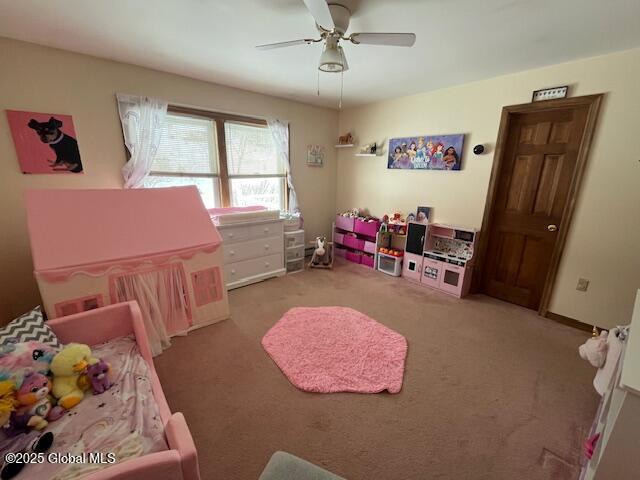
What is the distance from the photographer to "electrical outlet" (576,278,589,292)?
2.44 meters

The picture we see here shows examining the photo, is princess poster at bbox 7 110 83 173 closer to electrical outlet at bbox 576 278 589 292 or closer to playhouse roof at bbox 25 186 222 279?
playhouse roof at bbox 25 186 222 279

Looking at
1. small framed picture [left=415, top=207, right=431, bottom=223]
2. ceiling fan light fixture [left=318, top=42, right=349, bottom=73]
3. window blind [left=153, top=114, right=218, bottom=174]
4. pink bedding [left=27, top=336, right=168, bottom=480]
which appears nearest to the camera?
pink bedding [left=27, top=336, right=168, bottom=480]

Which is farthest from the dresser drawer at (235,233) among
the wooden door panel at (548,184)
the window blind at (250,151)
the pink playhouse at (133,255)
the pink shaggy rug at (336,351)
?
the wooden door panel at (548,184)

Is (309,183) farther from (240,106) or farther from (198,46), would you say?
(198,46)

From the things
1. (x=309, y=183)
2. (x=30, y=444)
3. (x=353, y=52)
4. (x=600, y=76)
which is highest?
(x=353, y=52)

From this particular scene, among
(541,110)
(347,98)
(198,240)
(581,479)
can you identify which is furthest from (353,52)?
(581,479)

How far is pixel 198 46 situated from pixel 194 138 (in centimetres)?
113

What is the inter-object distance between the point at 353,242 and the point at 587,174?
2686 mm

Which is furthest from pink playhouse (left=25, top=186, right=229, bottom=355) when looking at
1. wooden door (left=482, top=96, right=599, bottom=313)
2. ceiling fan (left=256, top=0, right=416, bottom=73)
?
wooden door (left=482, top=96, right=599, bottom=313)

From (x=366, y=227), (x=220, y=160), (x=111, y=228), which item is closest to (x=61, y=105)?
(x=111, y=228)

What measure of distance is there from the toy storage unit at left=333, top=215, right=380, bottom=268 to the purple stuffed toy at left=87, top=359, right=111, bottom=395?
10.7 ft

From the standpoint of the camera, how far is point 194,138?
3.10 meters

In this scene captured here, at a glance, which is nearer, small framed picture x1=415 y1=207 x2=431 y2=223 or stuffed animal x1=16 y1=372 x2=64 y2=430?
stuffed animal x1=16 y1=372 x2=64 y2=430

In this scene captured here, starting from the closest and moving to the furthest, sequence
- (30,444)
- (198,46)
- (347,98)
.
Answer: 1. (30,444)
2. (198,46)
3. (347,98)
